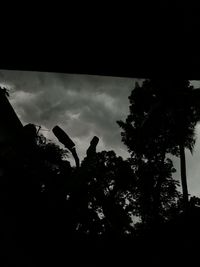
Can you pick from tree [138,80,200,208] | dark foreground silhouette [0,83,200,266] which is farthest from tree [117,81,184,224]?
dark foreground silhouette [0,83,200,266]

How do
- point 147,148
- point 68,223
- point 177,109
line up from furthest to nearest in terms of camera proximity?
point 147,148, point 177,109, point 68,223

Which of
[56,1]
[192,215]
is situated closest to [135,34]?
[56,1]

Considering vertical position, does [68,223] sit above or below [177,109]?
below

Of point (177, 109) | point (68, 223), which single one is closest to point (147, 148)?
point (177, 109)

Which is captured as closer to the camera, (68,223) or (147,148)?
(68,223)

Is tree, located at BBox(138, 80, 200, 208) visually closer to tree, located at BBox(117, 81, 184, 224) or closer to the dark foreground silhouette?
tree, located at BBox(117, 81, 184, 224)

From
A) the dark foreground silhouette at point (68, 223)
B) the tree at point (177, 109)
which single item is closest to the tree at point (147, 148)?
the tree at point (177, 109)

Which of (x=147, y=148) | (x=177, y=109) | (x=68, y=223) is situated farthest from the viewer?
(x=147, y=148)

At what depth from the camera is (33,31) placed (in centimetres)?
74

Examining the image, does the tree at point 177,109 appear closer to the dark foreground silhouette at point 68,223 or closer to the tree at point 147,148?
the tree at point 147,148

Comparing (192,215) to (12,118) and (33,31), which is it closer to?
(33,31)

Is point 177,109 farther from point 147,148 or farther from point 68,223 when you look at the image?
point 68,223

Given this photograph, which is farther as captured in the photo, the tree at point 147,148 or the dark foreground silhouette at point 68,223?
the tree at point 147,148

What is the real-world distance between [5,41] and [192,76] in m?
0.67
